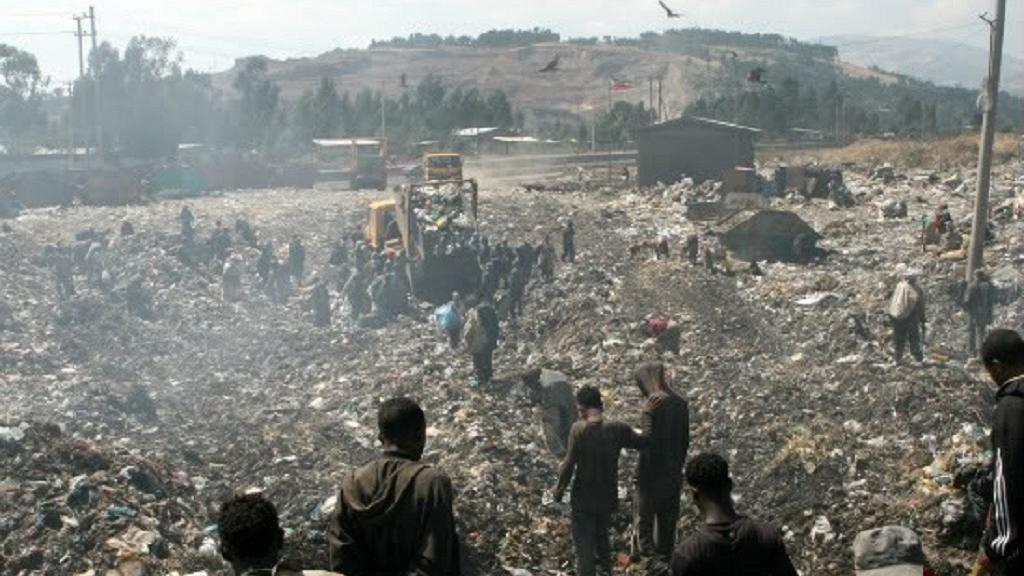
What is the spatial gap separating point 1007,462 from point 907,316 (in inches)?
398

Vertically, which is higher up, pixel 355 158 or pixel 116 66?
pixel 116 66

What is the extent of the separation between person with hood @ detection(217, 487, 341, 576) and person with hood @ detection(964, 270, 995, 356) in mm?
13449

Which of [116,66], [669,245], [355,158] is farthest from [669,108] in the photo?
[669,245]

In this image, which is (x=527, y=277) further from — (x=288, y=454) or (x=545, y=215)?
(x=545, y=215)

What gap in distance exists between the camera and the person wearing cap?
257 inches

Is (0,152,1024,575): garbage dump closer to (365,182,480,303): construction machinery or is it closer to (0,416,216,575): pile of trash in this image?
(0,416,216,575): pile of trash

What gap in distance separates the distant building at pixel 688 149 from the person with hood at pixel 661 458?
30408 millimetres

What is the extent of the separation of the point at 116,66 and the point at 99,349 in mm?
47927

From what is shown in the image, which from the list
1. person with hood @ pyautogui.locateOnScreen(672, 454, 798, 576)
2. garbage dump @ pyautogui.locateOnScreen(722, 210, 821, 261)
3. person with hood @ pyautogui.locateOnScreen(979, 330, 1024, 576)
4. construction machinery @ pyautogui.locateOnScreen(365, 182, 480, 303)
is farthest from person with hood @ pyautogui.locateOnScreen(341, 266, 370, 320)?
person with hood @ pyautogui.locateOnScreen(672, 454, 798, 576)

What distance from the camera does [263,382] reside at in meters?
17.0

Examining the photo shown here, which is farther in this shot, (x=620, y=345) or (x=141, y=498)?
(x=620, y=345)

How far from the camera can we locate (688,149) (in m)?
37.6

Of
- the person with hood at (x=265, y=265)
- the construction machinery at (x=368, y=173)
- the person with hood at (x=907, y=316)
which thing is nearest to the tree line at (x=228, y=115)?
the construction machinery at (x=368, y=173)

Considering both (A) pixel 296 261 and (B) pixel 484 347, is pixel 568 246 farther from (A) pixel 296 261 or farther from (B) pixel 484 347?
(B) pixel 484 347
